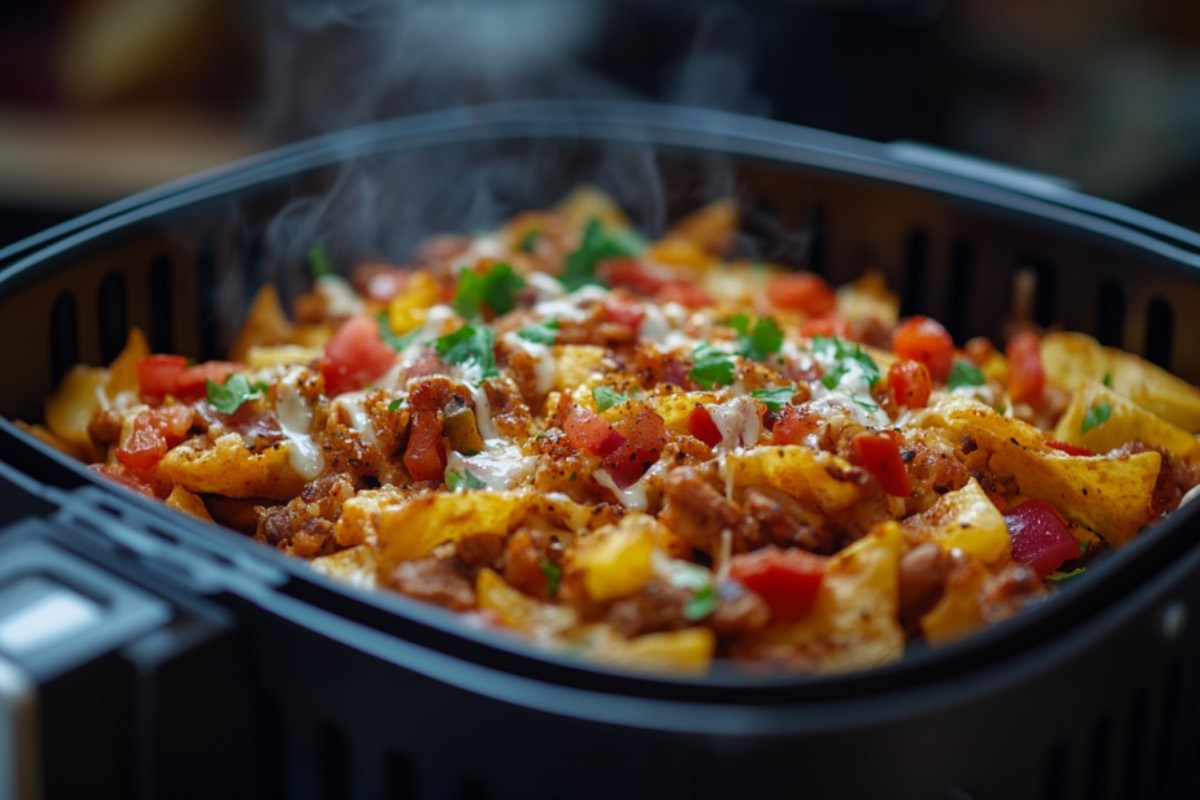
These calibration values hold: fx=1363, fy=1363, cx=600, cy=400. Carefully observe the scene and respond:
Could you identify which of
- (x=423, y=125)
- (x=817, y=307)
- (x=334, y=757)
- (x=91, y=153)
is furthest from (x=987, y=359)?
(x=91, y=153)

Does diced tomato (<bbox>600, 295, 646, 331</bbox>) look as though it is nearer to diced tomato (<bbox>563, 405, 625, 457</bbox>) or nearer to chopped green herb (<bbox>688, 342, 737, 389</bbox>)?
chopped green herb (<bbox>688, 342, 737, 389</bbox>)

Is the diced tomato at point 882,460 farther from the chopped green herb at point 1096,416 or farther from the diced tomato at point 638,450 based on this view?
the chopped green herb at point 1096,416

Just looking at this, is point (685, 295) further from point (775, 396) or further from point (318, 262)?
point (318, 262)

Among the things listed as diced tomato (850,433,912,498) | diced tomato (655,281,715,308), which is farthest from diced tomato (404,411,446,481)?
diced tomato (655,281,715,308)

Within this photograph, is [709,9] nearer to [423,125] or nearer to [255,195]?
[423,125]

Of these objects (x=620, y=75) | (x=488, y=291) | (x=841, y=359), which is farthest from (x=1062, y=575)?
(x=620, y=75)

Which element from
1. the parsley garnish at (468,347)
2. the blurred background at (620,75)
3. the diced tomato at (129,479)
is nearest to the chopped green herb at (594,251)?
the parsley garnish at (468,347)
